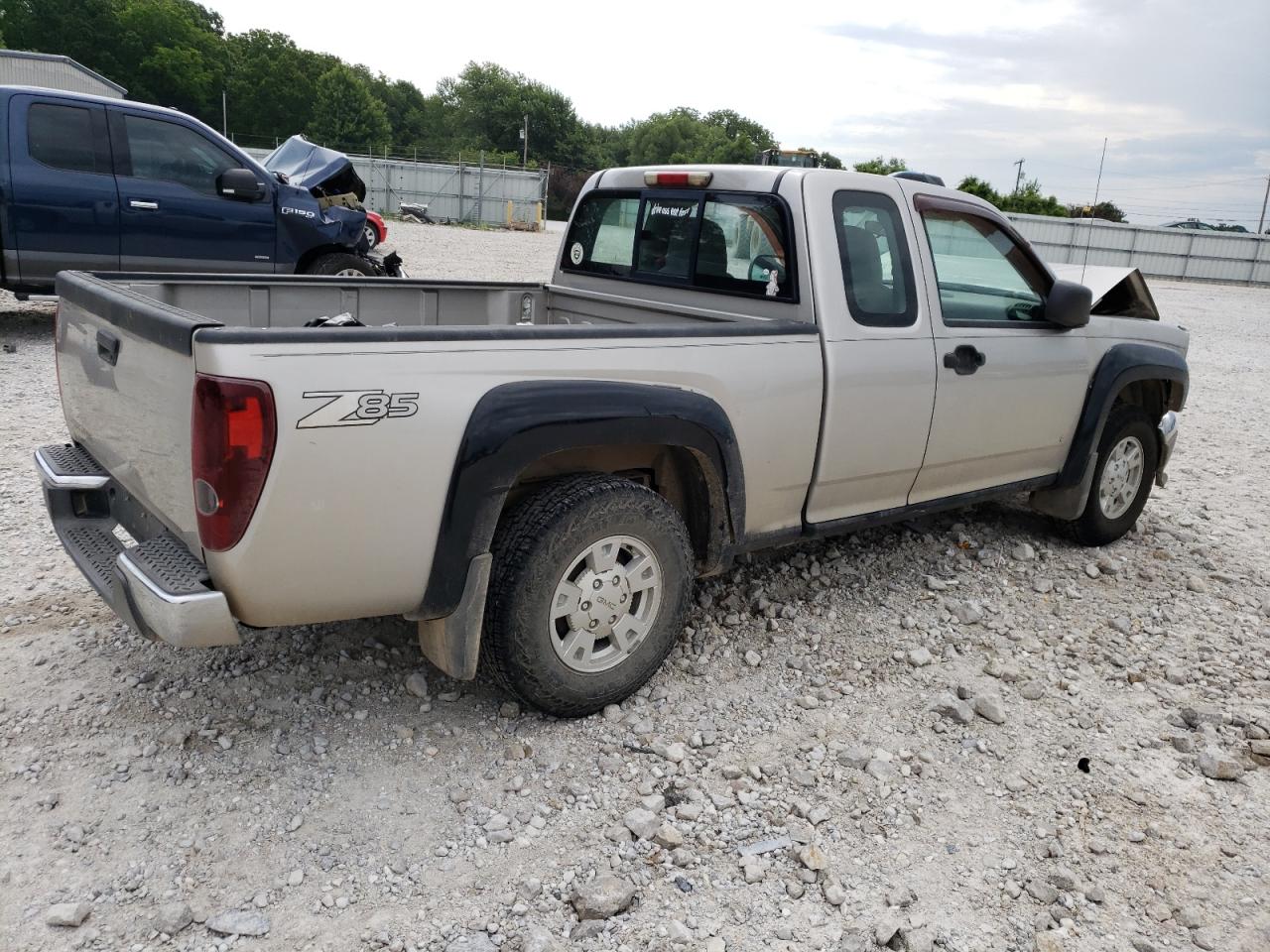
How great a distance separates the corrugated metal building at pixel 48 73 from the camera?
2669 centimetres

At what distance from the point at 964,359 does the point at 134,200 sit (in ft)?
24.1

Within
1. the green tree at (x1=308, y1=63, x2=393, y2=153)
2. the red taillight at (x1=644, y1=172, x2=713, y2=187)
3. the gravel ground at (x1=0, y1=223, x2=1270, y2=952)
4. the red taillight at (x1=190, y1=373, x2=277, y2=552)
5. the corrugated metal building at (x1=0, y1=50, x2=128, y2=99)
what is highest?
the green tree at (x1=308, y1=63, x2=393, y2=153)

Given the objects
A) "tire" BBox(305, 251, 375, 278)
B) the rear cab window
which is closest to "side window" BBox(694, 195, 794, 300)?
the rear cab window

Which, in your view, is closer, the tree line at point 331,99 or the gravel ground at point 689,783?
the gravel ground at point 689,783

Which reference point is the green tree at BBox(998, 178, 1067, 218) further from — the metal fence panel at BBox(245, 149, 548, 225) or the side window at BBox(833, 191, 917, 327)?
the side window at BBox(833, 191, 917, 327)

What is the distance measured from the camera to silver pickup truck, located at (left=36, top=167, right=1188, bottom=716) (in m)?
2.64

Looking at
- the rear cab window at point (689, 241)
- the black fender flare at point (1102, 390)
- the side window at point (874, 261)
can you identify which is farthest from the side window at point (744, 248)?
the black fender flare at point (1102, 390)

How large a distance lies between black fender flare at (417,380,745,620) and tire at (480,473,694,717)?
146mm

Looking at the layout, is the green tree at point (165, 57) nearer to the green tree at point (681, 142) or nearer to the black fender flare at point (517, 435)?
the green tree at point (681, 142)

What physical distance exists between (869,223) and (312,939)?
3.24 metres

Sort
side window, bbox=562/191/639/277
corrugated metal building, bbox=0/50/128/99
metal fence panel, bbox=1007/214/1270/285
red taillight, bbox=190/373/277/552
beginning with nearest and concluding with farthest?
1. red taillight, bbox=190/373/277/552
2. side window, bbox=562/191/639/277
3. corrugated metal building, bbox=0/50/128/99
4. metal fence panel, bbox=1007/214/1270/285

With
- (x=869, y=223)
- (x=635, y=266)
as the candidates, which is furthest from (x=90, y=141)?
Result: (x=869, y=223)

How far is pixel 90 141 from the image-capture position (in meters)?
8.38

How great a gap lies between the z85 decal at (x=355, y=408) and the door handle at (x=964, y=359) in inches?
96.5
